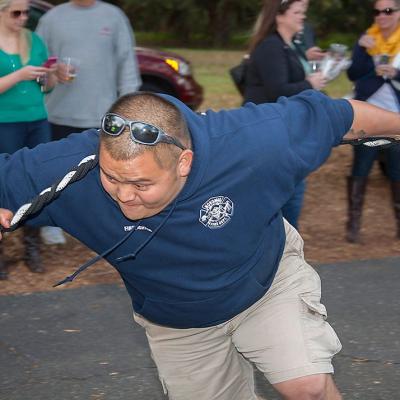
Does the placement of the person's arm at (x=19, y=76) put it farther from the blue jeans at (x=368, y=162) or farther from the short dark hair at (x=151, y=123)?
the short dark hair at (x=151, y=123)

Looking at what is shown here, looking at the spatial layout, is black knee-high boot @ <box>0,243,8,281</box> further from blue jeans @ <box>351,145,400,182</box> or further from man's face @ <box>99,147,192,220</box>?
man's face @ <box>99,147,192,220</box>

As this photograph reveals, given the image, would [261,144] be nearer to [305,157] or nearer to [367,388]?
[305,157]

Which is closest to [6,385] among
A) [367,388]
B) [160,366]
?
[160,366]

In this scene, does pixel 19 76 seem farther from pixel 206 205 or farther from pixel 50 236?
pixel 206 205

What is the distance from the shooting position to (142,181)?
2.90m

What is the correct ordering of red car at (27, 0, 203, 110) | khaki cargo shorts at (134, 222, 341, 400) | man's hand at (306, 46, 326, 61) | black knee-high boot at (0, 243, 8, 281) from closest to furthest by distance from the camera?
1. khaki cargo shorts at (134, 222, 341, 400)
2. black knee-high boot at (0, 243, 8, 281)
3. man's hand at (306, 46, 326, 61)
4. red car at (27, 0, 203, 110)

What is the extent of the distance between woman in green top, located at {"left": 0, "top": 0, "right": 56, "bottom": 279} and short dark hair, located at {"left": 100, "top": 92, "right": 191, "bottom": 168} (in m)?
3.13

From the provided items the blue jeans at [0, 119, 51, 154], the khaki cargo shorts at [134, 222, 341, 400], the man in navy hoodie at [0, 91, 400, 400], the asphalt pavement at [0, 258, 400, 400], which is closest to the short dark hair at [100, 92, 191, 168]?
the man in navy hoodie at [0, 91, 400, 400]

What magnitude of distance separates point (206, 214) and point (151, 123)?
1.20 ft

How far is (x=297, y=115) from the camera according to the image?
11.0ft

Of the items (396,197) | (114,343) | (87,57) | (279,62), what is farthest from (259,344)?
(396,197)

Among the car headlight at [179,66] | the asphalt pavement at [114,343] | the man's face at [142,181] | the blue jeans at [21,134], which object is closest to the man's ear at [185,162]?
the man's face at [142,181]

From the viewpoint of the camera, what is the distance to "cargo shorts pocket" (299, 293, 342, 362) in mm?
3293

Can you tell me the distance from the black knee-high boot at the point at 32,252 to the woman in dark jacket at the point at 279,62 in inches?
64.9
